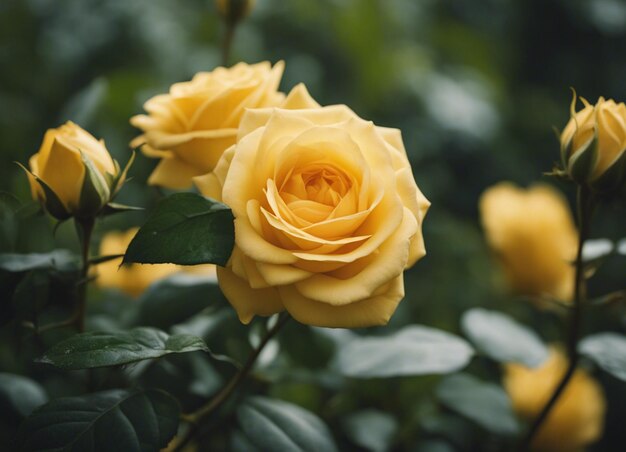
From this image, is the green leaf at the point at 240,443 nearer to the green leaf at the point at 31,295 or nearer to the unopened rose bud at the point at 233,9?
the green leaf at the point at 31,295

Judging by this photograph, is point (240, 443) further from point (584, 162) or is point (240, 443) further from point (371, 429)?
point (584, 162)

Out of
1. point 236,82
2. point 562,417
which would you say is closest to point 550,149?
point 562,417

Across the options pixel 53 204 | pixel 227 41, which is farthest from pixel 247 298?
pixel 227 41

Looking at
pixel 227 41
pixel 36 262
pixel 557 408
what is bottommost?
pixel 557 408

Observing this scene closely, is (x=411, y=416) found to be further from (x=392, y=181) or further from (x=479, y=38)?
(x=479, y=38)

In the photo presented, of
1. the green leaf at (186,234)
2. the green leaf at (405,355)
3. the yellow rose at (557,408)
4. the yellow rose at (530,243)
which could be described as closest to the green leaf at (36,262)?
the green leaf at (186,234)
